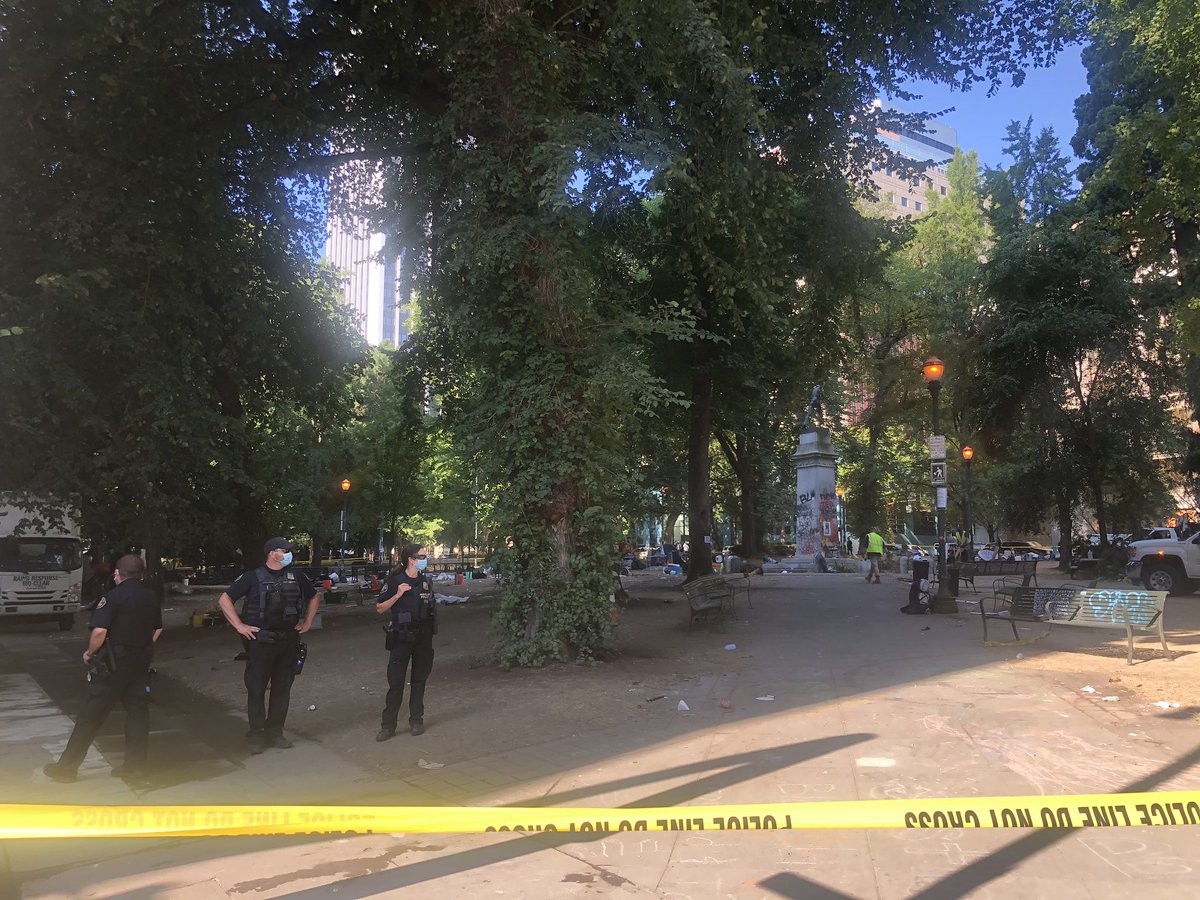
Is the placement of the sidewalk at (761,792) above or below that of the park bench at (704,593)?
below

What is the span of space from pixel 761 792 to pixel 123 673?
4619mm

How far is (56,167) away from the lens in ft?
38.3

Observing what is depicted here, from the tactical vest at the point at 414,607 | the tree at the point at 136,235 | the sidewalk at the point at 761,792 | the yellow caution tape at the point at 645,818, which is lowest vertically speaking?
the sidewalk at the point at 761,792

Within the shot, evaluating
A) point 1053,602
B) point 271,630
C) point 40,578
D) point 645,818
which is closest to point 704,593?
point 1053,602

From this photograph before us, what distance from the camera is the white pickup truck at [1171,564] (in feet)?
60.3

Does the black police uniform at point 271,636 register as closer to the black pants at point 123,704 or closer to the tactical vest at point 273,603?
the tactical vest at point 273,603

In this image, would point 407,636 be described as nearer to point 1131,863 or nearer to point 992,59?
point 1131,863

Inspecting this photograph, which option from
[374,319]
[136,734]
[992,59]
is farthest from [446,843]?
[374,319]

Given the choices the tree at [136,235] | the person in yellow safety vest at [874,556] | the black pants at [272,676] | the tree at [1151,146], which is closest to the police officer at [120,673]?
the black pants at [272,676]

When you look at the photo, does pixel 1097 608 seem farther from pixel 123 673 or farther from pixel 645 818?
pixel 123 673

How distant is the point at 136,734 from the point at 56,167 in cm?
960

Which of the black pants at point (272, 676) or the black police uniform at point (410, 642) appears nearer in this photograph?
the black pants at point (272, 676)

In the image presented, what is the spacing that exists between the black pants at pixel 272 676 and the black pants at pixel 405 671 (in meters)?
0.82

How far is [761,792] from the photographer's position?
5.02 meters
